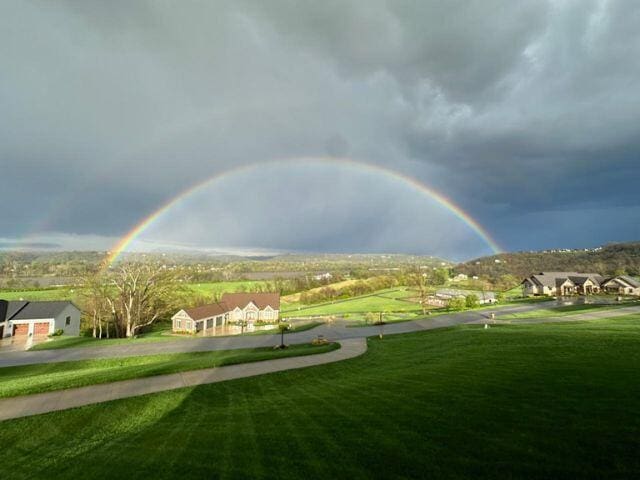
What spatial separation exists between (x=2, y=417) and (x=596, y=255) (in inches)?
4994

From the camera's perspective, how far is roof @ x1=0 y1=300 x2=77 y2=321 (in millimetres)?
32812

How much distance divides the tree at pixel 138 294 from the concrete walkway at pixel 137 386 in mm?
25792

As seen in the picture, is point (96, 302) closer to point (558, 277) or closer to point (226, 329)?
point (226, 329)

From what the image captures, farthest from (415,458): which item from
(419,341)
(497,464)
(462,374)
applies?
(419,341)

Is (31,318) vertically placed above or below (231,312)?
above

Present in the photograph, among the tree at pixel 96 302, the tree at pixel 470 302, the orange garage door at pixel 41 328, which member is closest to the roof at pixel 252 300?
the tree at pixel 96 302

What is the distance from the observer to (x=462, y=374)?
10.2 meters

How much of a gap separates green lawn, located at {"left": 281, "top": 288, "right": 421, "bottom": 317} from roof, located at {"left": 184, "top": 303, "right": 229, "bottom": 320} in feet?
39.7

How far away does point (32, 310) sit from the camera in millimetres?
33750

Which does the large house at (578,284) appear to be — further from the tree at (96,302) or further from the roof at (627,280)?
the tree at (96,302)

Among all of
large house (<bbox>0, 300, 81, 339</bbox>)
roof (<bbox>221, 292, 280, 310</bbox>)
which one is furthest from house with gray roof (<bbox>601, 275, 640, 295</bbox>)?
large house (<bbox>0, 300, 81, 339</bbox>)

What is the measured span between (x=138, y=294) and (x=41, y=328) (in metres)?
9.25

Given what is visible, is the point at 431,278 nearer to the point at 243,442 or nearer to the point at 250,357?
the point at 250,357

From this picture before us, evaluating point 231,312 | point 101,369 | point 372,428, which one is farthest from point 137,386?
point 231,312
